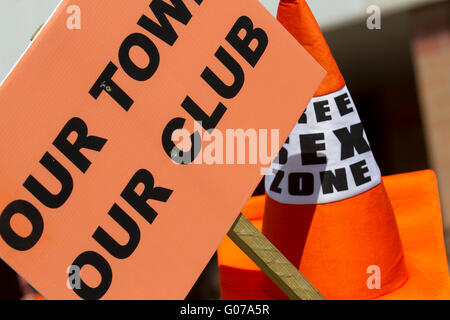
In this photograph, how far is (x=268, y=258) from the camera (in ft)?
6.06

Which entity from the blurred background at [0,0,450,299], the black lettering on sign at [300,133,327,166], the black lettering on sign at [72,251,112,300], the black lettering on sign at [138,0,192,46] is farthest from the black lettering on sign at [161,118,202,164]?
the blurred background at [0,0,450,299]

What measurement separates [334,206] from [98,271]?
1067mm

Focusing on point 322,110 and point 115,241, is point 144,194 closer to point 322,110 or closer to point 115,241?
point 115,241

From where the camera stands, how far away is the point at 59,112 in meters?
1.52

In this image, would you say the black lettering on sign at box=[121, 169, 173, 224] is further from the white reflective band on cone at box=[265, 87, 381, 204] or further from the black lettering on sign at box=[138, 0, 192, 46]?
the white reflective band on cone at box=[265, 87, 381, 204]

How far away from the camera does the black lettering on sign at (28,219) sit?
4.85ft

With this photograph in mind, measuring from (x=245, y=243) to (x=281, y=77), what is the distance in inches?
20.5

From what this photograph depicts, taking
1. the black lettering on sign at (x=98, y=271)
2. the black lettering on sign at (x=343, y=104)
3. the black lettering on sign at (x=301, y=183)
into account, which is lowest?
the black lettering on sign at (x=98, y=271)

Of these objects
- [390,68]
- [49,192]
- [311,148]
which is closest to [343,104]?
[311,148]

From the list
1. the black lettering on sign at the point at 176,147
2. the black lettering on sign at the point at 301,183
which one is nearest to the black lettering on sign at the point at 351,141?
the black lettering on sign at the point at 301,183

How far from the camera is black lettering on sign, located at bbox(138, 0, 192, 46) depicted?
1.62 metres

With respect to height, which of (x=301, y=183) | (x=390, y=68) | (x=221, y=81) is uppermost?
(x=390, y=68)

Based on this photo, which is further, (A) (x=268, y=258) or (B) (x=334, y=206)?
(B) (x=334, y=206)

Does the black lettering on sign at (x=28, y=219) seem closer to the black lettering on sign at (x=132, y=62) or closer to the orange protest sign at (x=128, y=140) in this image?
the orange protest sign at (x=128, y=140)
